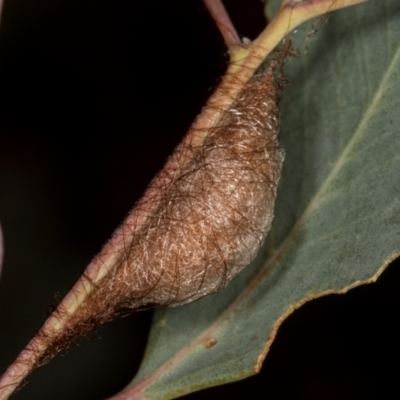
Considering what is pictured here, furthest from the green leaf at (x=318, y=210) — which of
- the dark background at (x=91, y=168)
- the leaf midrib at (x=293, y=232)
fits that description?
the dark background at (x=91, y=168)

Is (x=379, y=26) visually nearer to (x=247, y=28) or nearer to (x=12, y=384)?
(x=247, y=28)

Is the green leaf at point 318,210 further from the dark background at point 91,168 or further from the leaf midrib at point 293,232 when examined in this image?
the dark background at point 91,168

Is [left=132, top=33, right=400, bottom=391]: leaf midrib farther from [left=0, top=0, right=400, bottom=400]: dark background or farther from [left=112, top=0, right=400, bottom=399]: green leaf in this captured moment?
[left=0, top=0, right=400, bottom=400]: dark background

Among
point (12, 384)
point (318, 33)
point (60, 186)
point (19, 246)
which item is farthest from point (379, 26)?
point (19, 246)

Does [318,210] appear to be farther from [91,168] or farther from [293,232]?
[91,168]

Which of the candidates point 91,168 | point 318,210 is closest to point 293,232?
point 318,210

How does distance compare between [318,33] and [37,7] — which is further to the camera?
[37,7]

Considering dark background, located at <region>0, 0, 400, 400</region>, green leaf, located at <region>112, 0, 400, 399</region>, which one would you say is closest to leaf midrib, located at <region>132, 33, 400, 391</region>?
green leaf, located at <region>112, 0, 400, 399</region>

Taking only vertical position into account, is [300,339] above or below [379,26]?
below
